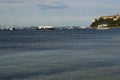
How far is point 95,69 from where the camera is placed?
126 ft

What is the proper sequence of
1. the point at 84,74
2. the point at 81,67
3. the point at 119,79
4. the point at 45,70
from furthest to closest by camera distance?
the point at 81,67, the point at 45,70, the point at 84,74, the point at 119,79

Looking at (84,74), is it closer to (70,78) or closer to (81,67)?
(70,78)

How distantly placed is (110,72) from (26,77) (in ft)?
28.9

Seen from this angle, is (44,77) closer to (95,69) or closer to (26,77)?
(26,77)

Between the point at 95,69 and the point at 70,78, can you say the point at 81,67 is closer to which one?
the point at 95,69

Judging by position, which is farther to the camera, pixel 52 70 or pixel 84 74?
pixel 52 70

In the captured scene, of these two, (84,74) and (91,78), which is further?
(84,74)

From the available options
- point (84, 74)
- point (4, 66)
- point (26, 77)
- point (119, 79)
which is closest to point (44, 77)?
point (26, 77)

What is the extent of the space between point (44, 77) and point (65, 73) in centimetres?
334

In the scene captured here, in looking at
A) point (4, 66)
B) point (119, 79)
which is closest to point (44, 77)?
point (119, 79)

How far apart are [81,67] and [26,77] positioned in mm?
9661

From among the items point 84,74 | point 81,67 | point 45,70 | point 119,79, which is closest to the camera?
point 119,79

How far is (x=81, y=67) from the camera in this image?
40.6 m

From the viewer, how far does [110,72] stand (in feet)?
A: 118
